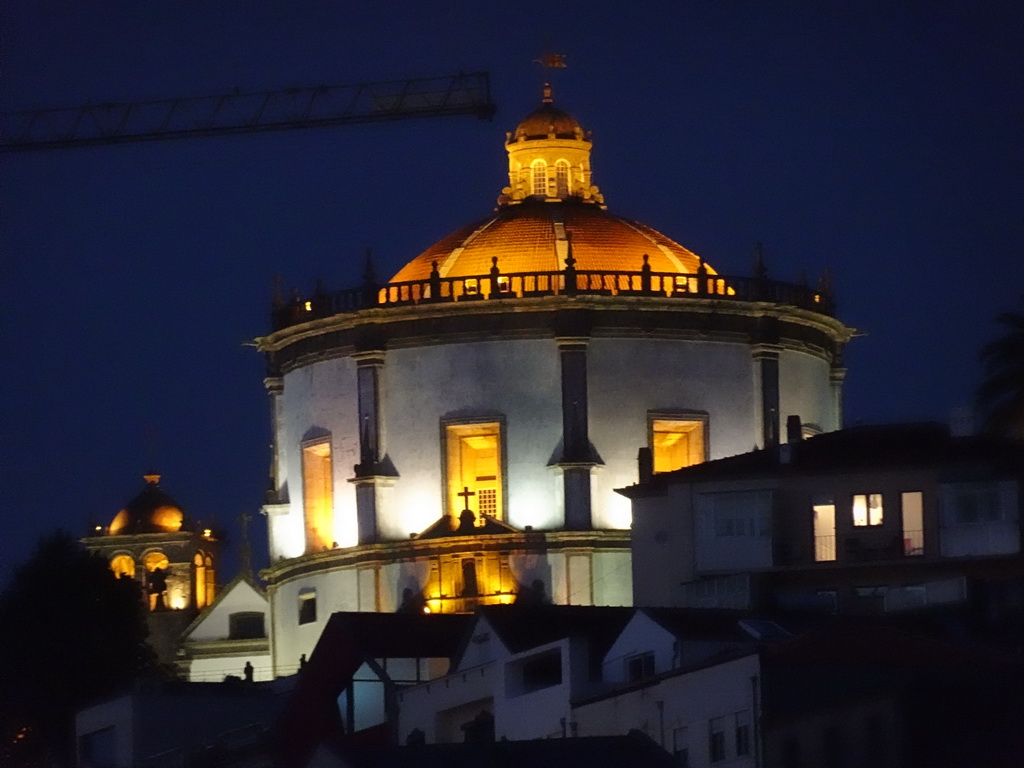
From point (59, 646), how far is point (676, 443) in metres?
19.1

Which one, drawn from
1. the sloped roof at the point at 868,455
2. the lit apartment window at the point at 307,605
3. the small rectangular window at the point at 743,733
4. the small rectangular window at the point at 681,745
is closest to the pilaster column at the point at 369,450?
the lit apartment window at the point at 307,605

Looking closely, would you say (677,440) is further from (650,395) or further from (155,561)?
(155,561)

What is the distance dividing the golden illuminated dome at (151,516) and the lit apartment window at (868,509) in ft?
174

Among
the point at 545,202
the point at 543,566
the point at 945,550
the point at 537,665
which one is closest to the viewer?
the point at 537,665

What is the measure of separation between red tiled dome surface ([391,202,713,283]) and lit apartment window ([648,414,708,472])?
5.17m

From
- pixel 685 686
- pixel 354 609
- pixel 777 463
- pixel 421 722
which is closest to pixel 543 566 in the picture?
pixel 354 609

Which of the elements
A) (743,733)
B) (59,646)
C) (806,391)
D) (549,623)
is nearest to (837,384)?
(806,391)

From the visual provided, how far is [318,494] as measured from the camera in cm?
13688

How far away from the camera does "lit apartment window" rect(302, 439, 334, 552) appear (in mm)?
136125

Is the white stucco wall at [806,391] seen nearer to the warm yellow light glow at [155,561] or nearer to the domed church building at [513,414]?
the domed church building at [513,414]

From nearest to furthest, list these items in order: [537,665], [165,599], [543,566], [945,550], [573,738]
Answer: [573,738]
[537,665]
[945,550]
[543,566]
[165,599]

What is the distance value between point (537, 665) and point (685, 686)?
341 inches

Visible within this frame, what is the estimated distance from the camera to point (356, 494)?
439ft

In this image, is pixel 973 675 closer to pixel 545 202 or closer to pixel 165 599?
pixel 545 202
